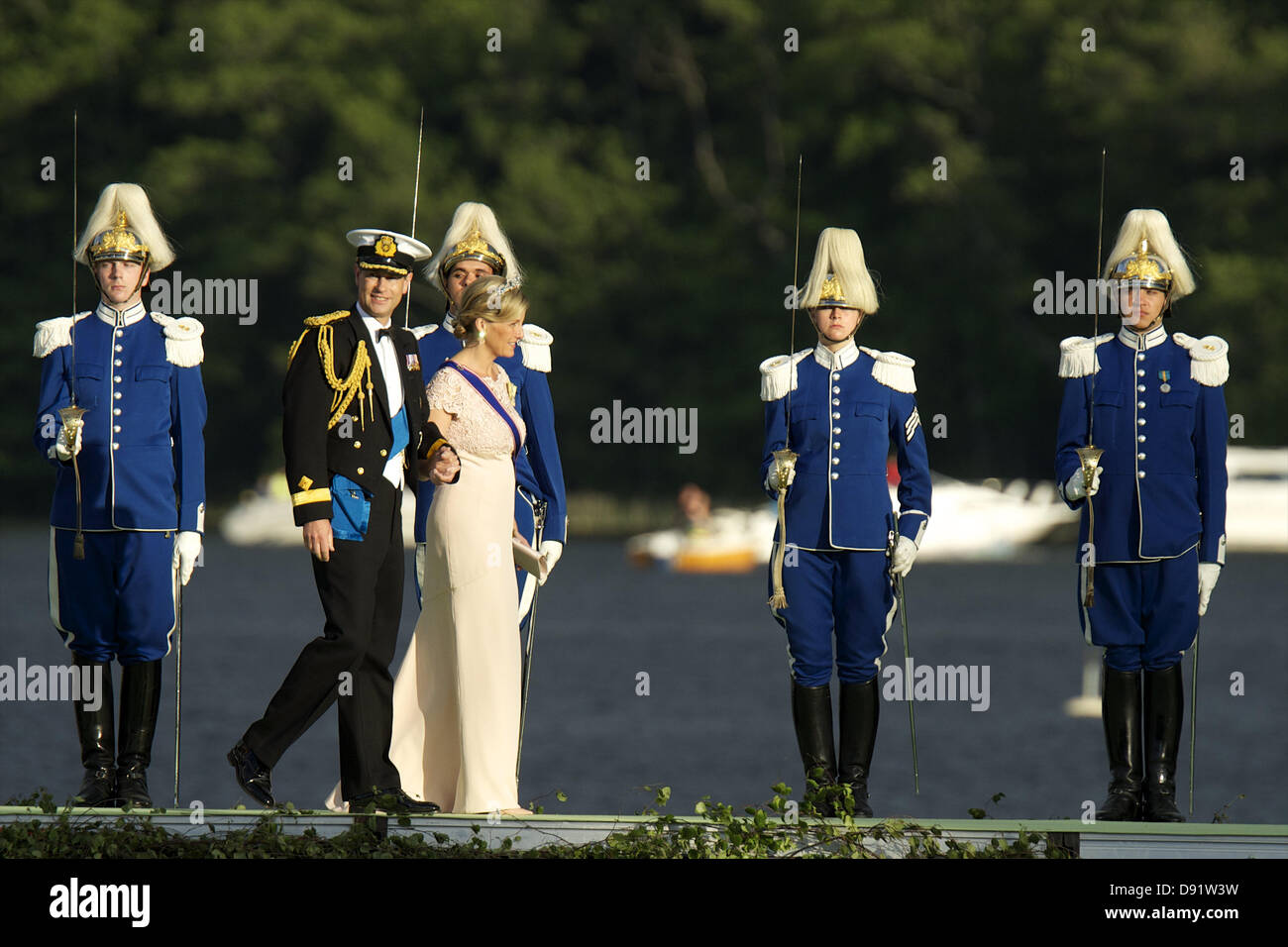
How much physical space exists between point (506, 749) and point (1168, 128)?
39.8 m

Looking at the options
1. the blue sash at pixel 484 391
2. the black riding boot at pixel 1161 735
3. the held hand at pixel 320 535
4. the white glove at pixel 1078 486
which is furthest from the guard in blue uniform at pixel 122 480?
the black riding boot at pixel 1161 735

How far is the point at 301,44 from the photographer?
53.3m

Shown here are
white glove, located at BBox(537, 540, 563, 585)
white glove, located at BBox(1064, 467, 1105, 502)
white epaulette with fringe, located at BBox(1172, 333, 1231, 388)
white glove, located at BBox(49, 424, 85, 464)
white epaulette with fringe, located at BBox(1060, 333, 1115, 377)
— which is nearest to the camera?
white glove, located at BBox(537, 540, 563, 585)

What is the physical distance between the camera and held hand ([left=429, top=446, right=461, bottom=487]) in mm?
9789

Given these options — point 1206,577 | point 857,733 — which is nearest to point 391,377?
point 857,733

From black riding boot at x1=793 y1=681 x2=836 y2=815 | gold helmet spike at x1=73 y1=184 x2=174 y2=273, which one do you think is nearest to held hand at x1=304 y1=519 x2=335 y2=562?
gold helmet spike at x1=73 y1=184 x2=174 y2=273

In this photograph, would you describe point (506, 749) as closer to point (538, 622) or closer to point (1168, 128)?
point (538, 622)

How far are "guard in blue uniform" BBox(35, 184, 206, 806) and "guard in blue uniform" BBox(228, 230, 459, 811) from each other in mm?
822

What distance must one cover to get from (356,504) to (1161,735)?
3561 mm

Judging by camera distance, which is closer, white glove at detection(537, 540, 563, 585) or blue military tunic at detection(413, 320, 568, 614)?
white glove at detection(537, 540, 563, 585)

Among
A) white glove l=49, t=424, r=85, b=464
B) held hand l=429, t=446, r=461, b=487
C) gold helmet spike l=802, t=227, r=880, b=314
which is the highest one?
gold helmet spike l=802, t=227, r=880, b=314

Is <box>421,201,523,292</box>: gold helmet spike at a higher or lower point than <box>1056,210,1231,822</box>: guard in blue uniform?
higher

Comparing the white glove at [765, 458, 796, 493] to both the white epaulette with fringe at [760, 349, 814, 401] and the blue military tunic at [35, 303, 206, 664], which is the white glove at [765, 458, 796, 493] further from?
the blue military tunic at [35, 303, 206, 664]
